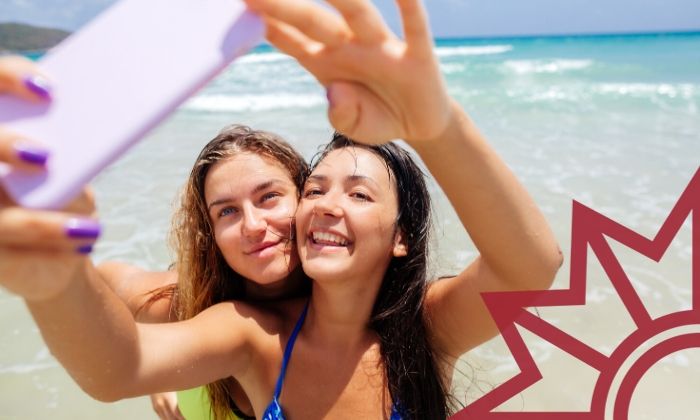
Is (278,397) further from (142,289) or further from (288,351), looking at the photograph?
(142,289)

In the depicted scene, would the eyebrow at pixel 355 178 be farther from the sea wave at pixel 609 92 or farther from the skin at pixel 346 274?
the sea wave at pixel 609 92

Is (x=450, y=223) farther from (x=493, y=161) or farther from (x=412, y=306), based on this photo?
(x=493, y=161)

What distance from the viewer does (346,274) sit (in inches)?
76.4

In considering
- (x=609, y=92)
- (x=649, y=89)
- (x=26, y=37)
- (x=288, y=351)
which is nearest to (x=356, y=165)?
(x=288, y=351)

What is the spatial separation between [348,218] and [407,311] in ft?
1.57

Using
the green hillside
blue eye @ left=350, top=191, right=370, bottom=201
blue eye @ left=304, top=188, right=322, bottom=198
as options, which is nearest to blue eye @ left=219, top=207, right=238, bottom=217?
blue eye @ left=304, top=188, right=322, bottom=198

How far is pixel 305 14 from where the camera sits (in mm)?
1109

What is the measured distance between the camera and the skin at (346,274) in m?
1.18

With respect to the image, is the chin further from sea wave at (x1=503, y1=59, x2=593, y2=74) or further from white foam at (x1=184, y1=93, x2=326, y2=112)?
sea wave at (x1=503, y1=59, x2=593, y2=74)

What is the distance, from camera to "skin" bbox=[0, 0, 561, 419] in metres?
1.18

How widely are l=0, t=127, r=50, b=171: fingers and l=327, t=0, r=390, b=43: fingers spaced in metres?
0.60

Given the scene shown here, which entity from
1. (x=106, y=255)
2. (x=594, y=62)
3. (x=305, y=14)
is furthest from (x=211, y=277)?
(x=594, y=62)

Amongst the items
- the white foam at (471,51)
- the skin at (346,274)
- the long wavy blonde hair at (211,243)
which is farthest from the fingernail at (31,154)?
the white foam at (471,51)

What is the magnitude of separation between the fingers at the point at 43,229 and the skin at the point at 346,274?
11cm
